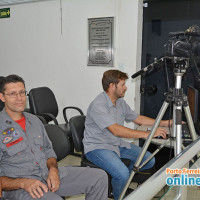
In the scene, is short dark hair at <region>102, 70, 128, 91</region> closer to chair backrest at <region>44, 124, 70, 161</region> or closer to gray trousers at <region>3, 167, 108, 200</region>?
chair backrest at <region>44, 124, 70, 161</region>

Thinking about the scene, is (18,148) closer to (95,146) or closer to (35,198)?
(35,198)

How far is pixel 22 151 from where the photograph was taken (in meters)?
1.52

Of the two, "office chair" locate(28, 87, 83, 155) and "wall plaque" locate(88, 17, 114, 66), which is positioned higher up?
"wall plaque" locate(88, 17, 114, 66)

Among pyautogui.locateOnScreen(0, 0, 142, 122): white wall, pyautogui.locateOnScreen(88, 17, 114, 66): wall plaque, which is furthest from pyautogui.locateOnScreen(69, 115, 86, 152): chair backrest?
pyautogui.locateOnScreen(88, 17, 114, 66): wall plaque

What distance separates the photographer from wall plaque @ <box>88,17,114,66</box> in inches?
125

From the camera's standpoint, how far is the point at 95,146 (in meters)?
2.01

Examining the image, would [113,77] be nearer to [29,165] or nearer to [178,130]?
[178,130]

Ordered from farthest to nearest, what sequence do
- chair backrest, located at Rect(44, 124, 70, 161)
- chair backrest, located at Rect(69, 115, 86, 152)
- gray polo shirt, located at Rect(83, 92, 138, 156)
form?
chair backrest, located at Rect(69, 115, 86, 152) → gray polo shirt, located at Rect(83, 92, 138, 156) → chair backrest, located at Rect(44, 124, 70, 161)

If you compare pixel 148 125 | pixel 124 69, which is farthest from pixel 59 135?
pixel 124 69

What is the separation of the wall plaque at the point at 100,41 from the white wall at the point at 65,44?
0.07 m

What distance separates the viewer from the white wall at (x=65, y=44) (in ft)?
10.1

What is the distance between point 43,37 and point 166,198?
335 centimetres

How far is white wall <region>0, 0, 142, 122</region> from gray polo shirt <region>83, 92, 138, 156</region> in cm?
113

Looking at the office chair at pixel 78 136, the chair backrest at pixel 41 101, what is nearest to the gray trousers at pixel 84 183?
the office chair at pixel 78 136
